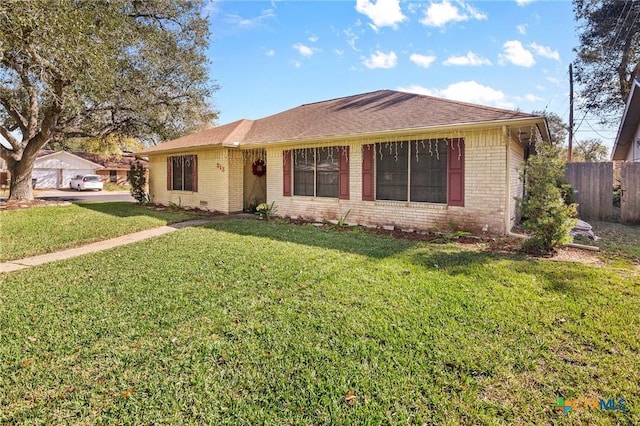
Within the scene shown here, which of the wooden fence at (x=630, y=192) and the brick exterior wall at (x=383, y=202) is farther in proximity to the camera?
the wooden fence at (x=630, y=192)

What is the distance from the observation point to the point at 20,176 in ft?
51.0

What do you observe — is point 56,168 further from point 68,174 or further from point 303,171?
point 303,171

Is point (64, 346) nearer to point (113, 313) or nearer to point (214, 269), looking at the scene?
point (113, 313)

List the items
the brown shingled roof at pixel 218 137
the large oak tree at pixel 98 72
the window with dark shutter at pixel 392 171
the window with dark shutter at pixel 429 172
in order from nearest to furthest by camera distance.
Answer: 1. the large oak tree at pixel 98 72
2. the window with dark shutter at pixel 429 172
3. the window with dark shutter at pixel 392 171
4. the brown shingled roof at pixel 218 137

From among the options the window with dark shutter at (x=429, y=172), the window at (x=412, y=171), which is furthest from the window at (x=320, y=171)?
the window with dark shutter at (x=429, y=172)

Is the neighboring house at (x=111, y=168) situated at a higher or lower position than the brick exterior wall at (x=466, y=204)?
higher

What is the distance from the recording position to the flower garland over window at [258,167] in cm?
1323

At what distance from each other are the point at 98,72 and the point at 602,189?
1563cm

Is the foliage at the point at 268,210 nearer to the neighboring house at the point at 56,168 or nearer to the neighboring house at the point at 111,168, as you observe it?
the neighboring house at the point at 56,168

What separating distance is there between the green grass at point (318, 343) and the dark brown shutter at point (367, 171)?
12.6ft

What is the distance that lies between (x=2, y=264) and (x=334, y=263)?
6155mm

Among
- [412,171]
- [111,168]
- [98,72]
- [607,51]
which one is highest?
[607,51]

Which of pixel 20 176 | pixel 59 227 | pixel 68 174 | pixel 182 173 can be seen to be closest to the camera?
pixel 59 227

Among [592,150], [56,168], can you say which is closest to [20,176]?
[56,168]
